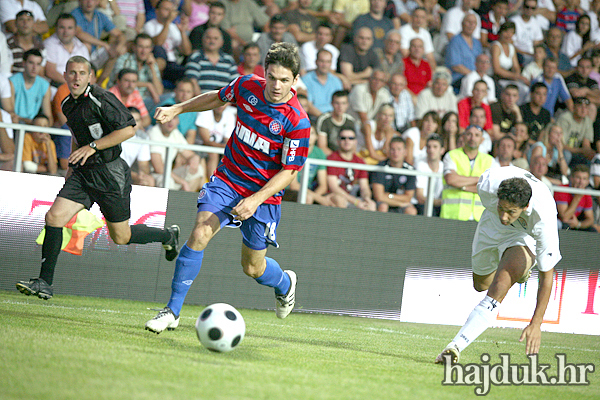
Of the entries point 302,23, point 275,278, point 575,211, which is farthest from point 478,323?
point 302,23

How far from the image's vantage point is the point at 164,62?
10633 mm

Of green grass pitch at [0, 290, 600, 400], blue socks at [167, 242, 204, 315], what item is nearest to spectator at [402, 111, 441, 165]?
green grass pitch at [0, 290, 600, 400]

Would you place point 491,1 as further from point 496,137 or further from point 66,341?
point 66,341

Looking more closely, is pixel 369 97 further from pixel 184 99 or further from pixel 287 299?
pixel 287 299

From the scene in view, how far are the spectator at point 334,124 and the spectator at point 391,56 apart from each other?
2.09 meters

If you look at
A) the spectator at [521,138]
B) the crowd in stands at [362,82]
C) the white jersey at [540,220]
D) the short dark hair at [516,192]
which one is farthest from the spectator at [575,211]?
the short dark hair at [516,192]

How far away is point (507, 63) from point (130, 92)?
24.2 feet

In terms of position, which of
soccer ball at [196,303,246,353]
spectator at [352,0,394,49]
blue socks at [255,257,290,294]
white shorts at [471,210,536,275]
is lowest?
soccer ball at [196,303,246,353]

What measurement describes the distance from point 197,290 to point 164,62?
4.05 metres

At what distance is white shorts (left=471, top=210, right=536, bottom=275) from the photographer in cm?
573

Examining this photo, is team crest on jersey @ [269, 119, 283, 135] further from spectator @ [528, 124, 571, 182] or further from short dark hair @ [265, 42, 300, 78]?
spectator @ [528, 124, 571, 182]

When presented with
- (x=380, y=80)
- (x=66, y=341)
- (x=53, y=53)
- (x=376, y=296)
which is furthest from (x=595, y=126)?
(x=66, y=341)
